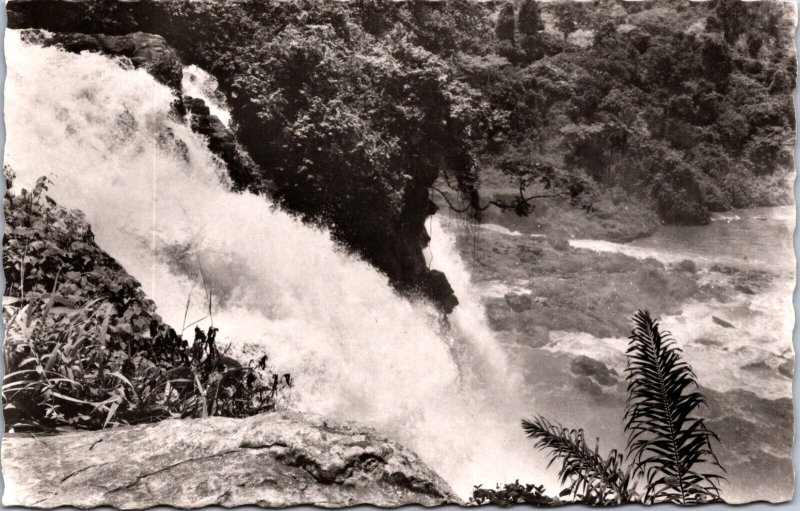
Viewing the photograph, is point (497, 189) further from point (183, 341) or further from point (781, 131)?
point (183, 341)

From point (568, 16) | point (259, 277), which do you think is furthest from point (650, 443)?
point (568, 16)

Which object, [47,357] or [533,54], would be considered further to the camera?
[533,54]

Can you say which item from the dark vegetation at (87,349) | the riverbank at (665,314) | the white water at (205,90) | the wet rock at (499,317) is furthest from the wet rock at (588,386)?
the white water at (205,90)

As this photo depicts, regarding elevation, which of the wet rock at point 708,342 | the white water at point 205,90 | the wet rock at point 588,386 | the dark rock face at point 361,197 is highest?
the white water at point 205,90

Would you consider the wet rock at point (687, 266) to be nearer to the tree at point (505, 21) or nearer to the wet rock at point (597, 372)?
the wet rock at point (597, 372)

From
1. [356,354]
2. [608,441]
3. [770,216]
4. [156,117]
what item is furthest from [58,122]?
[770,216]

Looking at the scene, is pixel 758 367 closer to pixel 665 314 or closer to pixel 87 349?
pixel 665 314
